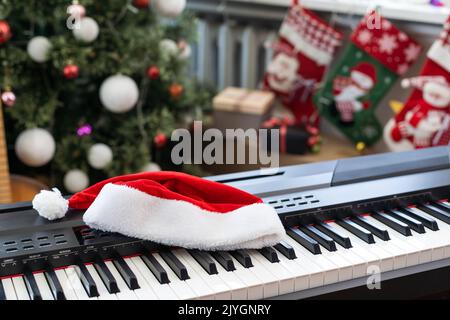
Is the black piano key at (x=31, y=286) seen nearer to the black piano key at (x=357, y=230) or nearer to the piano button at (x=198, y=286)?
the piano button at (x=198, y=286)

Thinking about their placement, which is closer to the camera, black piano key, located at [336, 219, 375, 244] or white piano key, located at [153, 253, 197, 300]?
white piano key, located at [153, 253, 197, 300]

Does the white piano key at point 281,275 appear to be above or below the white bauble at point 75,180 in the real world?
above

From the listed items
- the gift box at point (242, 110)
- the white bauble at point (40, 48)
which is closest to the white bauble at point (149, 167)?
the gift box at point (242, 110)

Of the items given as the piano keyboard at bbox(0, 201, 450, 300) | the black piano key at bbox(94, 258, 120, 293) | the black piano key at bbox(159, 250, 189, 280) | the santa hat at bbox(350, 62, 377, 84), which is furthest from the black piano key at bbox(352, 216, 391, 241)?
the santa hat at bbox(350, 62, 377, 84)

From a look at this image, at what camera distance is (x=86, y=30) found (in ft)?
6.93

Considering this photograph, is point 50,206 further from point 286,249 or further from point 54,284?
point 286,249

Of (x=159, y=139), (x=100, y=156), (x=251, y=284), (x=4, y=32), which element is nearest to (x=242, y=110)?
(x=159, y=139)

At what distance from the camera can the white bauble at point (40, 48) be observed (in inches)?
84.0

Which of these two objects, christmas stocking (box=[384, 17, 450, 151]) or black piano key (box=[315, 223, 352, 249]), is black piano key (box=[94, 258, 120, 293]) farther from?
christmas stocking (box=[384, 17, 450, 151])

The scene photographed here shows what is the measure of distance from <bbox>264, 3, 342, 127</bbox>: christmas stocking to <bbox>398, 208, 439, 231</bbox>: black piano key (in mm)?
1383

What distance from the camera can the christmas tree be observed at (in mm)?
2145

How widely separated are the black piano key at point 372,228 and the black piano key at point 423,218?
95 mm

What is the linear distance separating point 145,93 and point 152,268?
1527 millimetres

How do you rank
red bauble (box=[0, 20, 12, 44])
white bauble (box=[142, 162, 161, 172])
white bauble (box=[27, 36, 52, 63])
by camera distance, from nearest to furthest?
red bauble (box=[0, 20, 12, 44]), white bauble (box=[27, 36, 52, 63]), white bauble (box=[142, 162, 161, 172])
